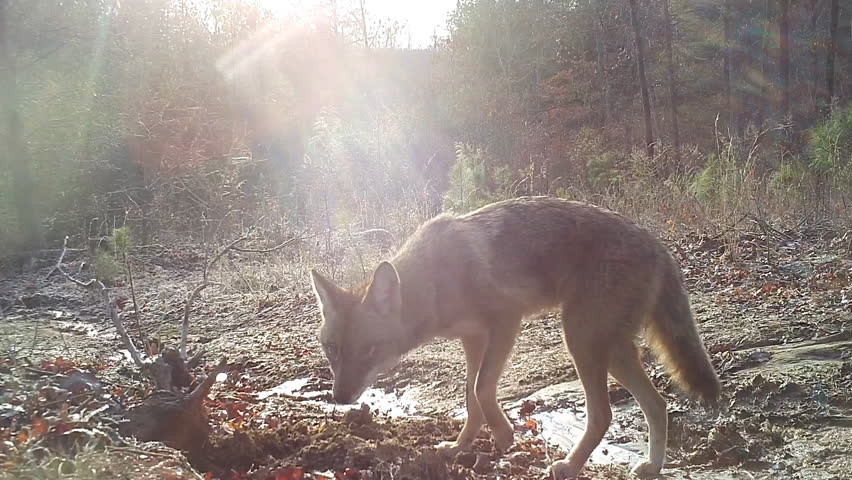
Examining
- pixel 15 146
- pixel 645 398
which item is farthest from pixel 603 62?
pixel 645 398

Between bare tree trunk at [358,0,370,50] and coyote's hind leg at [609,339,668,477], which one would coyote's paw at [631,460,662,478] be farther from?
bare tree trunk at [358,0,370,50]

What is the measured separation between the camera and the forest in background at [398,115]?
12.7 m

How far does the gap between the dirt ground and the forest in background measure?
268 cm

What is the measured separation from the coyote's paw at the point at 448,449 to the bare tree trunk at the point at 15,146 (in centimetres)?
1305

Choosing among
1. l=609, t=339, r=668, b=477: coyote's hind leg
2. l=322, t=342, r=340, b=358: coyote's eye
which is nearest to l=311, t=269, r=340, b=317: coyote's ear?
l=322, t=342, r=340, b=358: coyote's eye

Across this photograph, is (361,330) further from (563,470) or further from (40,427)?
(40,427)

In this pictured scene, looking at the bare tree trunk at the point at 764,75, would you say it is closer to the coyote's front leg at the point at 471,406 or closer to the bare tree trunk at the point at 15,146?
the bare tree trunk at the point at 15,146

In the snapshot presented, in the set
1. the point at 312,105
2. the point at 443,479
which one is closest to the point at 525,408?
the point at 443,479

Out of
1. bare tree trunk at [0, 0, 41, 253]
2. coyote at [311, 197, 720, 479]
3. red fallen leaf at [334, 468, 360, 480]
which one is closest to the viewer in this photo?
red fallen leaf at [334, 468, 360, 480]

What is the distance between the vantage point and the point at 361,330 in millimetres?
4301

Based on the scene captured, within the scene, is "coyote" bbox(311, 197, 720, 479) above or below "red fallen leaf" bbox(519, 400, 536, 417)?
above

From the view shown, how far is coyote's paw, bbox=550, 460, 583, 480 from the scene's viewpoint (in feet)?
12.5

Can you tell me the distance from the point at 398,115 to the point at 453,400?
15967 millimetres

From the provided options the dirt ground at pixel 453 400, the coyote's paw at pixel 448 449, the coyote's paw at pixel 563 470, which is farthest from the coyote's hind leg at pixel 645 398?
the coyote's paw at pixel 448 449
